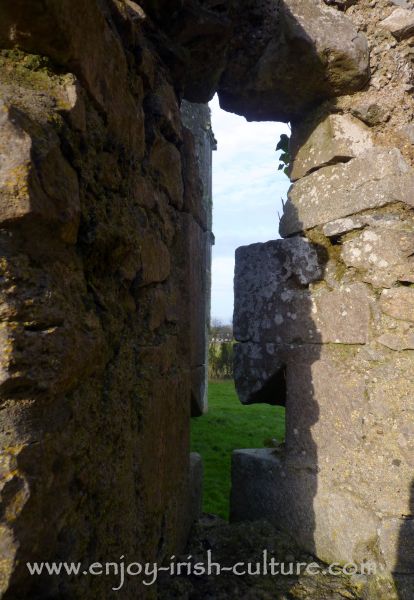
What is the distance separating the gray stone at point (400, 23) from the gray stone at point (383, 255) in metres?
0.90

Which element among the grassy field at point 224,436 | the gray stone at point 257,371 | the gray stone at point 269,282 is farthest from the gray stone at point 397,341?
the grassy field at point 224,436

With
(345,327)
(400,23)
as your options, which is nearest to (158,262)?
(345,327)

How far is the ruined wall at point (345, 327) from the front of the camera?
1915 millimetres

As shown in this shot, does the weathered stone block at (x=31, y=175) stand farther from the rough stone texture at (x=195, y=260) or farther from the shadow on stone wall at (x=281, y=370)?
the shadow on stone wall at (x=281, y=370)

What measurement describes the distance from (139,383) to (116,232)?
0.45 metres

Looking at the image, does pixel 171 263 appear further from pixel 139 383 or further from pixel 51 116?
pixel 51 116

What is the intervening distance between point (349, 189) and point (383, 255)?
341 mm

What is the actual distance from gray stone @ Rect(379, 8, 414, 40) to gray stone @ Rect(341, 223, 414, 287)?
0.90 meters

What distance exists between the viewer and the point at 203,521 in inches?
89.4

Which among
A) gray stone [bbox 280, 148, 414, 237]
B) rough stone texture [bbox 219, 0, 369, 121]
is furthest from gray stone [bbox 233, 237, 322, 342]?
rough stone texture [bbox 219, 0, 369, 121]

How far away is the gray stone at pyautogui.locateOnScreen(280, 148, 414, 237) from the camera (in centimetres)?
207

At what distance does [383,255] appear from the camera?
6.64 feet

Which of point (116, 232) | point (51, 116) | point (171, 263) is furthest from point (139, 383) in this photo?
point (51, 116)

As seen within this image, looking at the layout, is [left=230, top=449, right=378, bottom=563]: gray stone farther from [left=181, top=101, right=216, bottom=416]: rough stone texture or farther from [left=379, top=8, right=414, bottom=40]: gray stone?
[left=379, top=8, right=414, bottom=40]: gray stone
